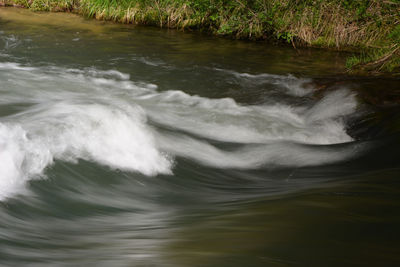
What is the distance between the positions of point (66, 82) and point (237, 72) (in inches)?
123

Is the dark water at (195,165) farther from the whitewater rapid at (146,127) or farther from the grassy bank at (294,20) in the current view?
the grassy bank at (294,20)

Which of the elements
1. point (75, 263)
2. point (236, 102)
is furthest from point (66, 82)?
point (75, 263)

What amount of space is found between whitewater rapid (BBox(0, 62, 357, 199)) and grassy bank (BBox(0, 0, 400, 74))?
7.94 ft

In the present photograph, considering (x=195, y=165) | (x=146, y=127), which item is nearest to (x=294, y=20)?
(x=146, y=127)

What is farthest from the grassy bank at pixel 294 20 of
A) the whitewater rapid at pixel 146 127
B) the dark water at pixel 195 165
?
the whitewater rapid at pixel 146 127

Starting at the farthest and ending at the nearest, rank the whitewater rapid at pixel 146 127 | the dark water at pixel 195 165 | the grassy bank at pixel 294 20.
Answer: the grassy bank at pixel 294 20 → the whitewater rapid at pixel 146 127 → the dark water at pixel 195 165

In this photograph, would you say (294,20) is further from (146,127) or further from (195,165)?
(195,165)

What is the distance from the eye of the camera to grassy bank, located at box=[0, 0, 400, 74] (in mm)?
8700

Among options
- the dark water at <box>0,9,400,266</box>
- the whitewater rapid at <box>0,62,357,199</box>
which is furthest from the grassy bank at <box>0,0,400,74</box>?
the whitewater rapid at <box>0,62,357,199</box>

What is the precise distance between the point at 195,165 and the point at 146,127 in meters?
0.87

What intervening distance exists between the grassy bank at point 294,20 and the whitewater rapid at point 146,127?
7.94ft

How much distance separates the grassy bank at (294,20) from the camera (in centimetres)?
870

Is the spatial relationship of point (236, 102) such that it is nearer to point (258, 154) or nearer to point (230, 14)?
point (258, 154)

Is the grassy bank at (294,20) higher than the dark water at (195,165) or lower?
higher
